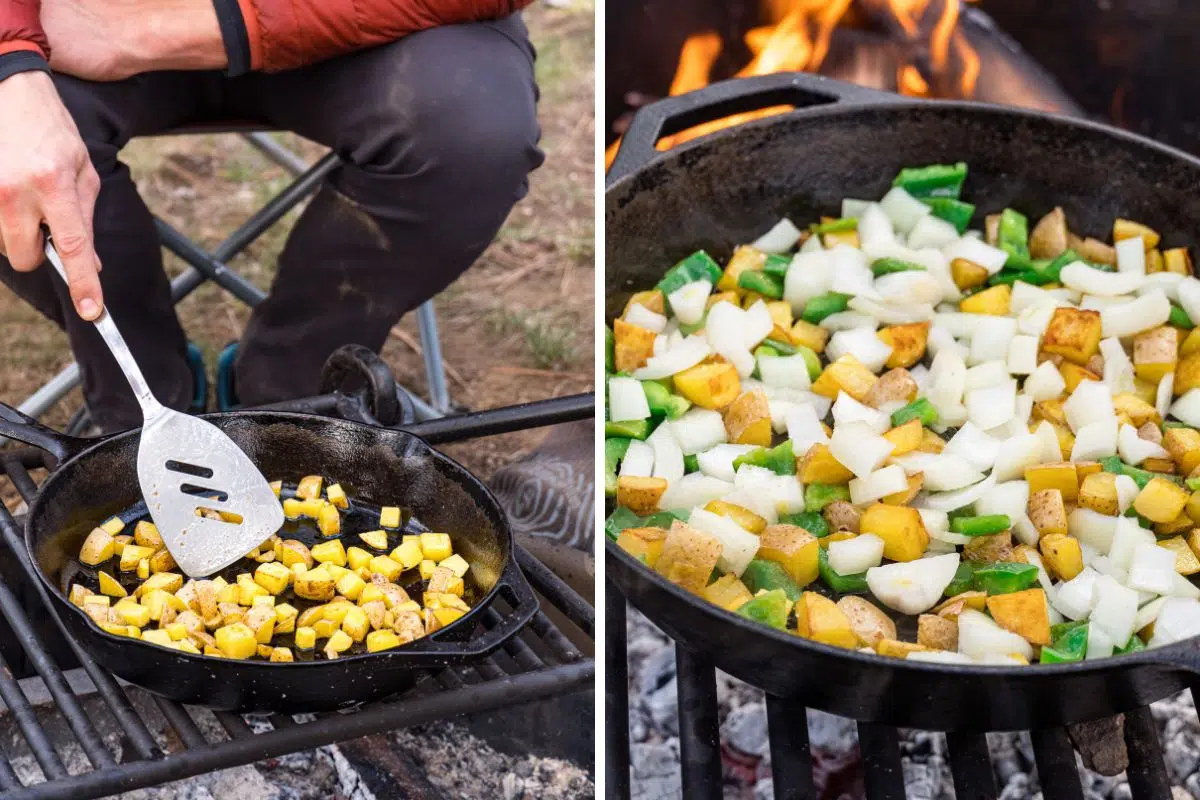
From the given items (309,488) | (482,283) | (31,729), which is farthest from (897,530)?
(482,283)

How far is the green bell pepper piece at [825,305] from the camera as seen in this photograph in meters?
1.71

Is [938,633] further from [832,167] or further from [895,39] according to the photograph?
[895,39]

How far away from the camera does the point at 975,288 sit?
5.90ft

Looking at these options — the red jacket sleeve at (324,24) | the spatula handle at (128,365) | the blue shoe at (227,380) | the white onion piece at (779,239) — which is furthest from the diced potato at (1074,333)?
the blue shoe at (227,380)

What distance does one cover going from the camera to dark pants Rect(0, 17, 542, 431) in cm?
183

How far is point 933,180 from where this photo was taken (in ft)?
6.04

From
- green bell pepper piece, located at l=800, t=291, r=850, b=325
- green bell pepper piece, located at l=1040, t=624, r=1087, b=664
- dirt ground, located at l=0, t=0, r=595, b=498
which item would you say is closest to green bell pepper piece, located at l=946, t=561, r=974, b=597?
green bell pepper piece, located at l=1040, t=624, r=1087, b=664

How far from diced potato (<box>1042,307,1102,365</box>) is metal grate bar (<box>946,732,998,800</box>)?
57cm

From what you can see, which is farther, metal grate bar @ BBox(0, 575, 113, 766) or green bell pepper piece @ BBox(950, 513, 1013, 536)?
green bell pepper piece @ BBox(950, 513, 1013, 536)

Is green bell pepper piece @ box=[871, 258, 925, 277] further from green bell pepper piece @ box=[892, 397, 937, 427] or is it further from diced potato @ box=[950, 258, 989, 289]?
green bell pepper piece @ box=[892, 397, 937, 427]

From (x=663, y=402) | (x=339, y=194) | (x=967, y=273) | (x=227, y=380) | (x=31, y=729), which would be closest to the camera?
(x=31, y=729)

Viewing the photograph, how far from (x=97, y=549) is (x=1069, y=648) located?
0.98 m

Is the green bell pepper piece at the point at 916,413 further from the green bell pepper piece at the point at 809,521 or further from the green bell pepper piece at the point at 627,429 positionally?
A: the green bell pepper piece at the point at 627,429

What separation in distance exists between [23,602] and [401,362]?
129cm
